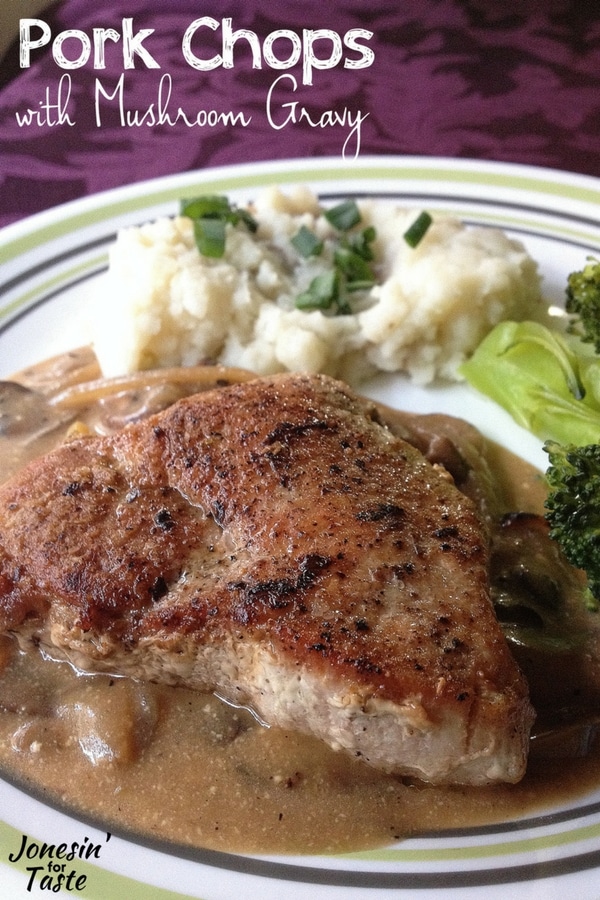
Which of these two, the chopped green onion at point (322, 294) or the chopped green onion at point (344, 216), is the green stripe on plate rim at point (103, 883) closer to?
the chopped green onion at point (322, 294)

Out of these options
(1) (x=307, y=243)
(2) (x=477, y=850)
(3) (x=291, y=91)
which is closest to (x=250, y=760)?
(2) (x=477, y=850)

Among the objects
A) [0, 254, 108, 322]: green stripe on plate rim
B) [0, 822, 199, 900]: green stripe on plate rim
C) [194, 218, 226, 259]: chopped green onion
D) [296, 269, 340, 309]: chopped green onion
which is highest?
[194, 218, 226, 259]: chopped green onion

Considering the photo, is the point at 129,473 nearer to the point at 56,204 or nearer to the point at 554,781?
the point at 554,781

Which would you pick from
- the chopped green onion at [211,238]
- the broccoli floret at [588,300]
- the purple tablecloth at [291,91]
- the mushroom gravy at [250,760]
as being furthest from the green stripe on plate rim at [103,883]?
the purple tablecloth at [291,91]

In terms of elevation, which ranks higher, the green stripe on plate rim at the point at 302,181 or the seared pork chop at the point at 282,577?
the green stripe on plate rim at the point at 302,181

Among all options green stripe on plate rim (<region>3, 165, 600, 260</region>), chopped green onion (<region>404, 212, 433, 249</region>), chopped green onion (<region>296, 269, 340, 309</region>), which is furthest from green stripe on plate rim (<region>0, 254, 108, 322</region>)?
chopped green onion (<region>404, 212, 433, 249</region>)

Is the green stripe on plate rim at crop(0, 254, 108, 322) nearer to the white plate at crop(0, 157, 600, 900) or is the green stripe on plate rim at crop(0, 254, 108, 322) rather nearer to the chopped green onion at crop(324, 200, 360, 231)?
the white plate at crop(0, 157, 600, 900)

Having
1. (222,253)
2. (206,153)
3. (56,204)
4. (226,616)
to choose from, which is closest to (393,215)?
(222,253)
